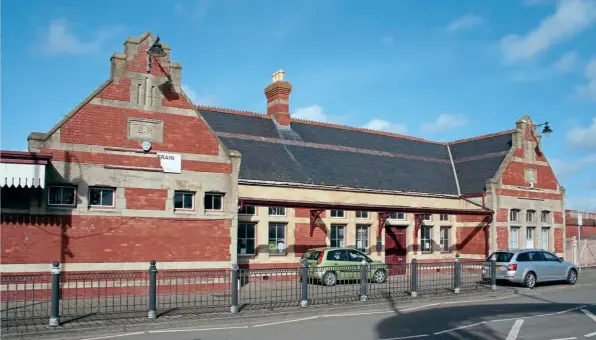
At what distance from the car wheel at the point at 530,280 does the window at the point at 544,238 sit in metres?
10.7

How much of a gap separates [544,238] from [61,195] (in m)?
26.3

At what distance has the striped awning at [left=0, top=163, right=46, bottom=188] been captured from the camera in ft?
49.2

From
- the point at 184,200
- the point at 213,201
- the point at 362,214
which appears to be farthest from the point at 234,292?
the point at 362,214

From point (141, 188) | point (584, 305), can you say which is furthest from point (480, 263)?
point (141, 188)

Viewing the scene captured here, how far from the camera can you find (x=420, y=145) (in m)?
34.2

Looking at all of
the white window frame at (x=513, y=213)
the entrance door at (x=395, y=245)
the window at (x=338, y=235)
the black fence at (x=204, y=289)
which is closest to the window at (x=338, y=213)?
the window at (x=338, y=235)

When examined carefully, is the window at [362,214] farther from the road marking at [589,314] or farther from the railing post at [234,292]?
the railing post at [234,292]

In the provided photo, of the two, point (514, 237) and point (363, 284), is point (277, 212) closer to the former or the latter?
point (363, 284)

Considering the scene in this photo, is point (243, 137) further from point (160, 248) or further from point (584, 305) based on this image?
point (584, 305)

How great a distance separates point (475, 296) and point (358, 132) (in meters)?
14.4

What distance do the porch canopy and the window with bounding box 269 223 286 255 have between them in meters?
10.3

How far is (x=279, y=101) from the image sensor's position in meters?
29.0

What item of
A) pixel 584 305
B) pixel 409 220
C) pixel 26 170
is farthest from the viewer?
pixel 409 220

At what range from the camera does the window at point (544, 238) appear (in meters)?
32.2
